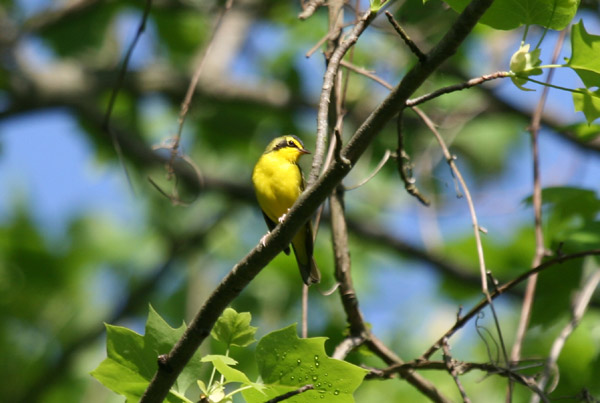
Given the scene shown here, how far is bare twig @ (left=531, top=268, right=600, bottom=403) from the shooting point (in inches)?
121

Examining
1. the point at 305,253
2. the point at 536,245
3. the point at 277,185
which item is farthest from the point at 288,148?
the point at 536,245

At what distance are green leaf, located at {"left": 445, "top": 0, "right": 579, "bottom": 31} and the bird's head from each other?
3152 mm

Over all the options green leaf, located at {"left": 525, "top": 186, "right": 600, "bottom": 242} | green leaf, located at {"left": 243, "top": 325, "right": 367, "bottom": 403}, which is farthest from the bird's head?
green leaf, located at {"left": 243, "top": 325, "right": 367, "bottom": 403}

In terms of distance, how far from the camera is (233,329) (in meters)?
2.40

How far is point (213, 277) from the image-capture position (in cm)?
903

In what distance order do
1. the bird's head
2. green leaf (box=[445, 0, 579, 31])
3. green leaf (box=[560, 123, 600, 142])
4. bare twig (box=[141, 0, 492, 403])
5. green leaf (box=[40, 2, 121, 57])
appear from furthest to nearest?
green leaf (box=[40, 2, 121, 57]) < the bird's head < green leaf (box=[560, 123, 600, 142]) < green leaf (box=[445, 0, 579, 31]) < bare twig (box=[141, 0, 492, 403])

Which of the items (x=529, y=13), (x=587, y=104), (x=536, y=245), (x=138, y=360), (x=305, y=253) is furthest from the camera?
(x=305, y=253)

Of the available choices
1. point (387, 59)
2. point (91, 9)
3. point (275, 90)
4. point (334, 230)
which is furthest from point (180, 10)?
point (334, 230)

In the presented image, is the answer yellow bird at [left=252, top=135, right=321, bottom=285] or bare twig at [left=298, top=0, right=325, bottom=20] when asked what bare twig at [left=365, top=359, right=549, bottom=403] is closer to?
bare twig at [left=298, top=0, right=325, bottom=20]

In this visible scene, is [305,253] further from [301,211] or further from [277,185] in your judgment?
[301,211]

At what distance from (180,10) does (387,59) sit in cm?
315

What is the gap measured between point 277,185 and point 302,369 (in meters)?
2.70

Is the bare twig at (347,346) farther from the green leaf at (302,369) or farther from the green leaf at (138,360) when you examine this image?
the green leaf at (138,360)

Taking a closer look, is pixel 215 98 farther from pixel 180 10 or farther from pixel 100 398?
pixel 100 398
